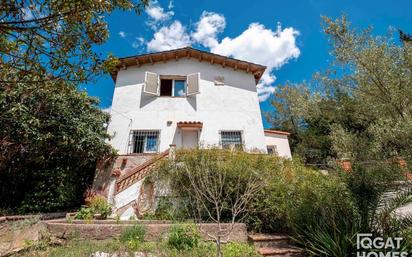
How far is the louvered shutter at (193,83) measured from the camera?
13.7m

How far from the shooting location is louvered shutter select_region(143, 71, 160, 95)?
44.2 feet

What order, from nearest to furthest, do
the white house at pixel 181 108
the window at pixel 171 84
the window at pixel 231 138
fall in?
the white house at pixel 181 108
the window at pixel 231 138
the window at pixel 171 84

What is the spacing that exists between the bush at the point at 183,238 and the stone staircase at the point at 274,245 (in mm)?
1751

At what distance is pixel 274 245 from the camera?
19.7ft

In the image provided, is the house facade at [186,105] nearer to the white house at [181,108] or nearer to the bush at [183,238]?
the white house at [181,108]

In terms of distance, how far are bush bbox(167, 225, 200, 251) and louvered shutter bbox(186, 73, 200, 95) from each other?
9.48 m

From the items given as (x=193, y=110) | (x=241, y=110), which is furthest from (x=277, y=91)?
(x=193, y=110)

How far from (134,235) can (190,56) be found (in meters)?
12.6

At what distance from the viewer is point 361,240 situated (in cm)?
462

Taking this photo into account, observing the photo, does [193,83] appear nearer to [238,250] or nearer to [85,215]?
[85,215]

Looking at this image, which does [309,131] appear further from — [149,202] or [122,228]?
[122,228]

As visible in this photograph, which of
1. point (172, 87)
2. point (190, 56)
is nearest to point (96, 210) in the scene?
point (172, 87)

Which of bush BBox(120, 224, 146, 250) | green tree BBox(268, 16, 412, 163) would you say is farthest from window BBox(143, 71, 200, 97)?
bush BBox(120, 224, 146, 250)

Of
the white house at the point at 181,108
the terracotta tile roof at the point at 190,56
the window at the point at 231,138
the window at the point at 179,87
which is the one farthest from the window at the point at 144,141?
the terracotta tile roof at the point at 190,56
